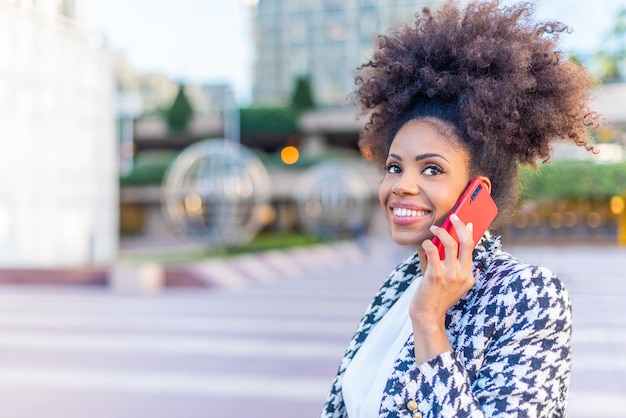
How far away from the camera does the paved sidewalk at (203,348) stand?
5.65 meters

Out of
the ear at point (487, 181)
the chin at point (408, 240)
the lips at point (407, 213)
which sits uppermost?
the ear at point (487, 181)

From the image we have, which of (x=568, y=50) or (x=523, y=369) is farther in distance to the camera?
(x=568, y=50)

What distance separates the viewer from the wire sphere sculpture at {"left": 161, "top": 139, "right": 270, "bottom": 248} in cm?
1786

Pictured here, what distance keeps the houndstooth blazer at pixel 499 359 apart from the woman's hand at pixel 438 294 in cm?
4

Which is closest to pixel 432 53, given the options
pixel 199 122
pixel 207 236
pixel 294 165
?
pixel 207 236

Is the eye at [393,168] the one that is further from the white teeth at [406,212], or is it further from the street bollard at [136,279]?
the street bollard at [136,279]

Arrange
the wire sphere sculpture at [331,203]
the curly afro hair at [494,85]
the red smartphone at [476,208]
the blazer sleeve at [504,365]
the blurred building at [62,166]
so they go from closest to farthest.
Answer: the blazer sleeve at [504,365] → the red smartphone at [476,208] → the curly afro hair at [494,85] → the blurred building at [62,166] → the wire sphere sculpture at [331,203]

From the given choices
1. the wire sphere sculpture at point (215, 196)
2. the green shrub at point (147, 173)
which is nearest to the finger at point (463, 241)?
the wire sphere sculpture at point (215, 196)

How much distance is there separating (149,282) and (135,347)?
17.7ft

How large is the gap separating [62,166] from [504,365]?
1722cm

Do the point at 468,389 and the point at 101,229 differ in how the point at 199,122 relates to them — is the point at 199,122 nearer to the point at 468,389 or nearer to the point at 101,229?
the point at 101,229

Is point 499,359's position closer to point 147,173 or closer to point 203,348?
point 203,348

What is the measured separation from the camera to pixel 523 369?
1.47m

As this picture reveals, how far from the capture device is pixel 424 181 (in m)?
1.71
